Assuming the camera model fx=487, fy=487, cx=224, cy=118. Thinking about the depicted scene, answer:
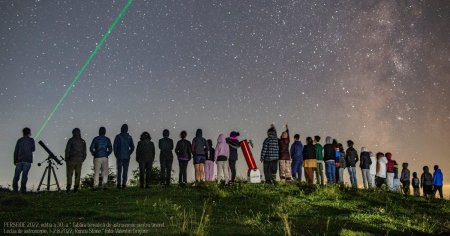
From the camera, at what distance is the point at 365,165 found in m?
21.7

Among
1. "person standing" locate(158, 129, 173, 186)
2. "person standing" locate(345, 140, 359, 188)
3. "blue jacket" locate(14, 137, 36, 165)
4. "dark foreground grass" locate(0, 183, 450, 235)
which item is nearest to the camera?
"dark foreground grass" locate(0, 183, 450, 235)

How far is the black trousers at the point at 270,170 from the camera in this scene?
64.0 feet

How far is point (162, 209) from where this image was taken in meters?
12.1

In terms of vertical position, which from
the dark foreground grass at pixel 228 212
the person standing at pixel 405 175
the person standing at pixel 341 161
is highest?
the person standing at pixel 341 161

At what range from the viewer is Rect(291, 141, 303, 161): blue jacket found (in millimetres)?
20188

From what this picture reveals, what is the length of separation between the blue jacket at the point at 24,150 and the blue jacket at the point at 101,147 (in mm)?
2062

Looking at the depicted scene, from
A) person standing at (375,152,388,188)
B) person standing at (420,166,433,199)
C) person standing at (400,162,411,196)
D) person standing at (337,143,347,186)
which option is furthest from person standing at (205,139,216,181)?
person standing at (420,166,433,199)

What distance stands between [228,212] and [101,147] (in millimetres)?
6387

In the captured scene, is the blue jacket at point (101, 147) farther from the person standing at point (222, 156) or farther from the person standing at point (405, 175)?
the person standing at point (405, 175)

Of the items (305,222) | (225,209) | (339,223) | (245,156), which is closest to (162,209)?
(225,209)

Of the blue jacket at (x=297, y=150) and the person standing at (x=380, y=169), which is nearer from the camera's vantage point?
the blue jacket at (x=297, y=150)

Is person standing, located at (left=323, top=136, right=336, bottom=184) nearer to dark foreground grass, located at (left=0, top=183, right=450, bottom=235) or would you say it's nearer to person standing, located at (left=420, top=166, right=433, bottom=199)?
dark foreground grass, located at (left=0, top=183, right=450, bottom=235)

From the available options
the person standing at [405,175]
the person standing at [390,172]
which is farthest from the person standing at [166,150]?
the person standing at [405,175]

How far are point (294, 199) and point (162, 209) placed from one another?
15.3 ft
